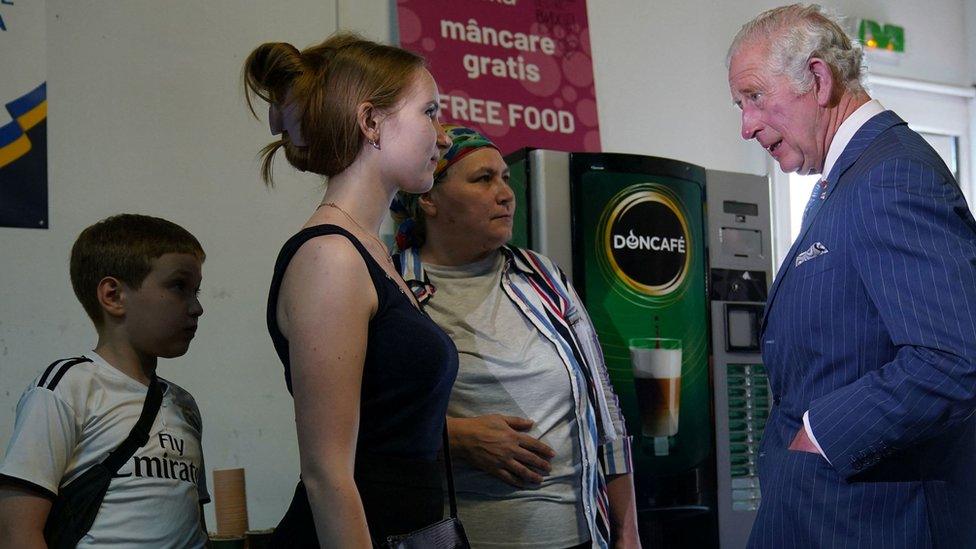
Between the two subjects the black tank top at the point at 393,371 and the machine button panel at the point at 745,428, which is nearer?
the black tank top at the point at 393,371

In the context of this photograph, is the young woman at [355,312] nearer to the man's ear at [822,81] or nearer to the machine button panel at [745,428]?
the man's ear at [822,81]

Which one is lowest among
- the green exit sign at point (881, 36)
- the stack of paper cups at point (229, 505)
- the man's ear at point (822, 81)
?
the stack of paper cups at point (229, 505)

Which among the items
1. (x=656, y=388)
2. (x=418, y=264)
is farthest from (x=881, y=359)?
(x=656, y=388)

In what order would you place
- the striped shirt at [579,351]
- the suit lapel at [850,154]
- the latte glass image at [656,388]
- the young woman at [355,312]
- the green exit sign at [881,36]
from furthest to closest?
the green exit sign at [881,36]
the latte glass image at [656,388]
the striped shirt at [579,351]
the suit lapel at [850,154]
the young woman at [355,312]

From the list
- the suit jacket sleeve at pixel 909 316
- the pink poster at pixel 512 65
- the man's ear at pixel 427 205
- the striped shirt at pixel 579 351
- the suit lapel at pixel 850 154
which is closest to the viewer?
the suit jacket sleeve at pixel 909 316

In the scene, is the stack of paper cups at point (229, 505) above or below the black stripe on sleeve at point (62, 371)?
below

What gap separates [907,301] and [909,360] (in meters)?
0.08

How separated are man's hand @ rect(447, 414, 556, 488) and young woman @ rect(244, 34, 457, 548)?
0.44m

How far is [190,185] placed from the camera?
2.52 meters

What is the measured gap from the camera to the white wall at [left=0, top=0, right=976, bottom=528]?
7.65ft

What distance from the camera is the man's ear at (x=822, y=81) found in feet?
5.21

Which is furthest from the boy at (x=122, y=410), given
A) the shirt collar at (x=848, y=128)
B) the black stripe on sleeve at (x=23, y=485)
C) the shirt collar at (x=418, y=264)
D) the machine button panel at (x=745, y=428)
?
the machine button panel at (x=745, y=428)

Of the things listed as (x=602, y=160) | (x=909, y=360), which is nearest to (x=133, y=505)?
(x=909, y=360)

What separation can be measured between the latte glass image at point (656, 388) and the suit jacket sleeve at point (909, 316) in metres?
1.08
